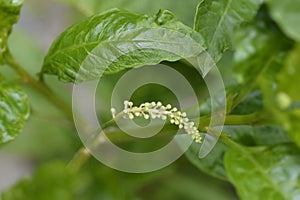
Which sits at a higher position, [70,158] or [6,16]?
[6,16]

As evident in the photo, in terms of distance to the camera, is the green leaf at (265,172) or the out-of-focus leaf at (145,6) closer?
the green leaf at (265,172)

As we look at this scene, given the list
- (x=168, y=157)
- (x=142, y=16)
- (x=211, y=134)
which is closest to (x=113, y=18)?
(x=142, y=16)

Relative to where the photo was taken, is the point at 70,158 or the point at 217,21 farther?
the point at 70,158

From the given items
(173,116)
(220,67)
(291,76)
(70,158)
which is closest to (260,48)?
(291,76)

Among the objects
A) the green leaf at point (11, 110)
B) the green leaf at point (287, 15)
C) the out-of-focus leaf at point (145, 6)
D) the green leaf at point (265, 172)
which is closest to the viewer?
the green leaf at point (287, 15)

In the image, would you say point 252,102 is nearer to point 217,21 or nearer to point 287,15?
point 217,21

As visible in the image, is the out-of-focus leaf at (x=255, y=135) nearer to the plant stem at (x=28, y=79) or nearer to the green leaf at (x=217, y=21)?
the green leaf at (x=217, y=21)

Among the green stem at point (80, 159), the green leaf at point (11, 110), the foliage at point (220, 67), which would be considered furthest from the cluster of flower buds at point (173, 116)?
the green stem at point (80, 159)

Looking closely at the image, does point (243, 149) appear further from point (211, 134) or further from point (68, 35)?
point (68, 35)
